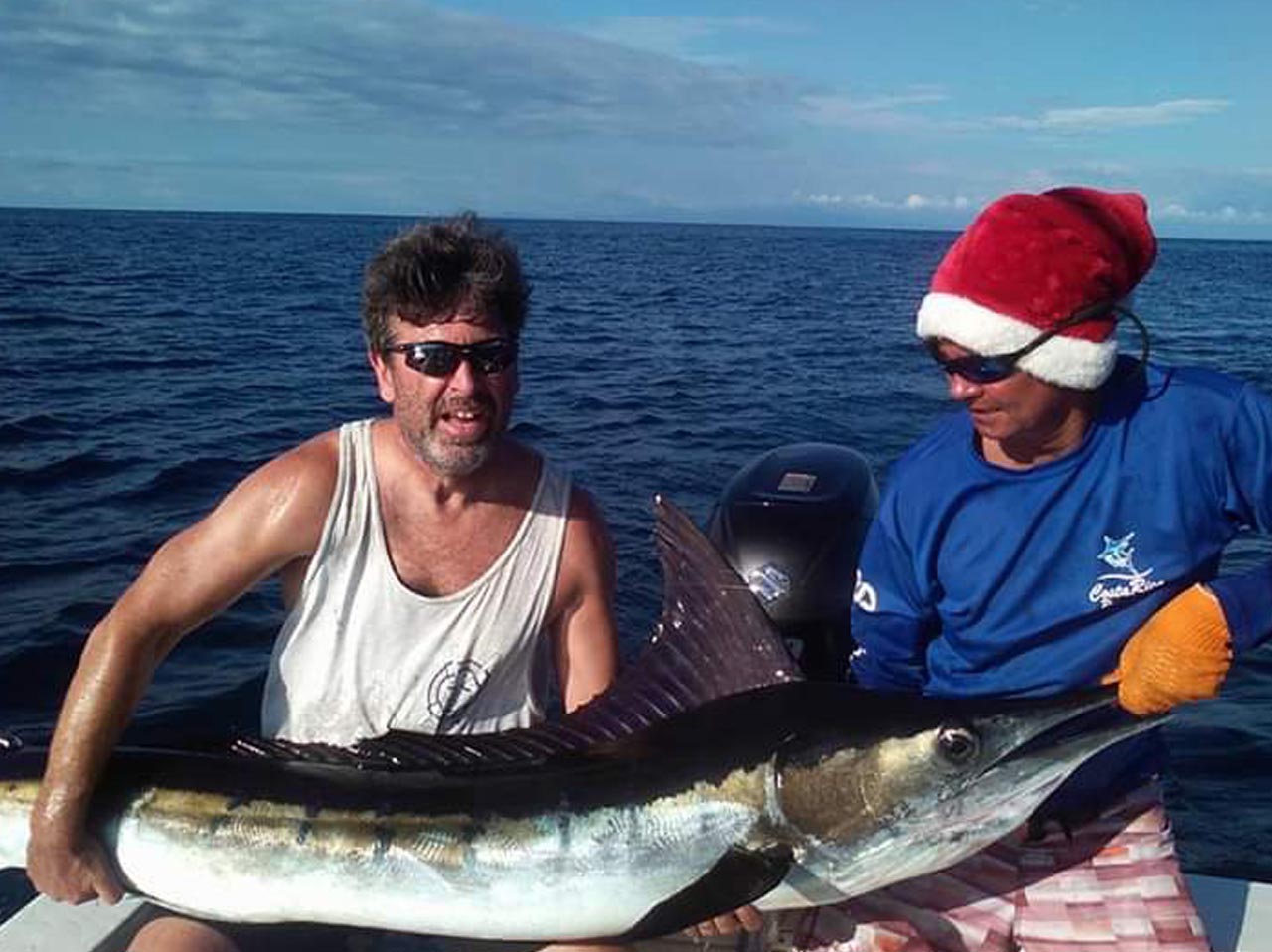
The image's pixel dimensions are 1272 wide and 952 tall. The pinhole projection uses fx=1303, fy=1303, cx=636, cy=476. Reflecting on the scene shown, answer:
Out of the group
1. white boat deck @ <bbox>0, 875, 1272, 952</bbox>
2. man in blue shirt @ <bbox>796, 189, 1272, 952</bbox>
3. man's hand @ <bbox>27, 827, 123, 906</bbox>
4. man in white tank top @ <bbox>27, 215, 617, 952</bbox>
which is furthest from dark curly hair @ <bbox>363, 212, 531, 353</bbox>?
white boat deck @ <bbox>0, 875, 1272, 952</bbox>

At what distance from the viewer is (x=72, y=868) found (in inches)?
109

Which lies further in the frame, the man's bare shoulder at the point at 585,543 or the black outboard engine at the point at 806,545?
the black outboard engine at the point at 806,545

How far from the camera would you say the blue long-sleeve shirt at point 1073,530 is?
2.88 m

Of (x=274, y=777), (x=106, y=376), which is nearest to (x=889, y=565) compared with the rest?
(x=274, y=777)

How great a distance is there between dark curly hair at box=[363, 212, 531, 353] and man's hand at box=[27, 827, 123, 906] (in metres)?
1.29

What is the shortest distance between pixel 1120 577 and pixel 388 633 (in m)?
1.73

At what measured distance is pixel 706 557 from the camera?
2.84m

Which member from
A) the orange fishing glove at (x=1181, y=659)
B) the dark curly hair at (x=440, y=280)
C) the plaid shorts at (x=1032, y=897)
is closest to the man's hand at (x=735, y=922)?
the plaid shorts at (x=1032, y=897)

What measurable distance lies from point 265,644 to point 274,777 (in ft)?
14.5

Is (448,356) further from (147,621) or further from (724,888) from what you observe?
(724,888)

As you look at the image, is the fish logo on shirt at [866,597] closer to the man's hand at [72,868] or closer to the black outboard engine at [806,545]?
the black outboard engine at [806,545]

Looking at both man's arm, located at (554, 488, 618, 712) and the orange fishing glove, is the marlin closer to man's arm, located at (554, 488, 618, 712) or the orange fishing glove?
the orange fishing glove

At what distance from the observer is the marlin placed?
252 cm

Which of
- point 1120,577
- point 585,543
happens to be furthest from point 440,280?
point 1120,577
